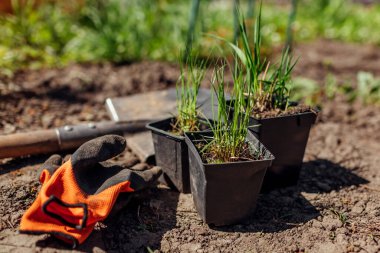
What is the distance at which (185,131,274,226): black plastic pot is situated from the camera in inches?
72.2

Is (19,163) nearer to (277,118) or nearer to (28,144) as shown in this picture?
(28,144)

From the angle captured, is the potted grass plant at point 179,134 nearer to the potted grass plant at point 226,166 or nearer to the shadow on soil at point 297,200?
the potted grass plant at point 226,166

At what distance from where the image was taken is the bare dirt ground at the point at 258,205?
192 cm

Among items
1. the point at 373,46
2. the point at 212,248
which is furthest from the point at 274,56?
the point at 212,248

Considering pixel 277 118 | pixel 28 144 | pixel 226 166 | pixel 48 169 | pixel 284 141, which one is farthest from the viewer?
pixel 28 144

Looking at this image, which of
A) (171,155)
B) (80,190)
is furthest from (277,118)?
(80,190)

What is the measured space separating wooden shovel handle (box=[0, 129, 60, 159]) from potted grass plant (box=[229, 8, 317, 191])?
1245mm

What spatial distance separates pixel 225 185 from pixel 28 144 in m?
1.28

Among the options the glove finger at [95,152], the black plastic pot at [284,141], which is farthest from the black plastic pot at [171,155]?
the black plastic pot at [284,141]

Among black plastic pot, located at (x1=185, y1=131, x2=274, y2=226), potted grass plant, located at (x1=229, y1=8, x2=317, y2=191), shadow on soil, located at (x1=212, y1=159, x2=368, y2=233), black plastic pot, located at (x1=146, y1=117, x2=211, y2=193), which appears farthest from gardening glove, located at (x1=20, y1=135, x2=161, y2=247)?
potted grass plant, located at (x1=229, y1=8, x2=317, y2=191)

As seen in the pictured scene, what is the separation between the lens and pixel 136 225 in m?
2.04

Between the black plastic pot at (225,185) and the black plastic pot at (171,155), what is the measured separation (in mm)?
115

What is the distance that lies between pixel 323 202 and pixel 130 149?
1.29 meters

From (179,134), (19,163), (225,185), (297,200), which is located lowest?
(297,200)
